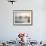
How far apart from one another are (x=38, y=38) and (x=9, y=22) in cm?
118

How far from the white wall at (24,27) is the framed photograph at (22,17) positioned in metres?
0.11

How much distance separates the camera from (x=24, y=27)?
4582 millimetres

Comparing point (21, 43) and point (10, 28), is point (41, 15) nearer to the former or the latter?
point (10, 28)

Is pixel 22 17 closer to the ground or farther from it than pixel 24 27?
farther from it

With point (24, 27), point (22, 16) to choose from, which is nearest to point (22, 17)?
point (22, 16)

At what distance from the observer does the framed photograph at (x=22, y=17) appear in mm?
4566

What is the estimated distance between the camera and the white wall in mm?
4551

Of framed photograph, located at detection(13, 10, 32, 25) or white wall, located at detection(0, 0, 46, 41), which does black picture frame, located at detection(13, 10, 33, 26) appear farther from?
white wall, located at detection(0, 0, 46, 41)

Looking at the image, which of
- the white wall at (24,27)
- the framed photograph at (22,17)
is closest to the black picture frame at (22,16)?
the framed photograph at (22,17)

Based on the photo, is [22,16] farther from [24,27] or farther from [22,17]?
[24,27]

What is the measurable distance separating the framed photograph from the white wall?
0.11 m

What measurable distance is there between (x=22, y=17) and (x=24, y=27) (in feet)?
1.20

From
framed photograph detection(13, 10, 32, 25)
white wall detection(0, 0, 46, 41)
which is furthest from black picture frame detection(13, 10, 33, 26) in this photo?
white wall detection(0, 0, 46, 41)

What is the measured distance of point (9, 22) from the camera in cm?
459
